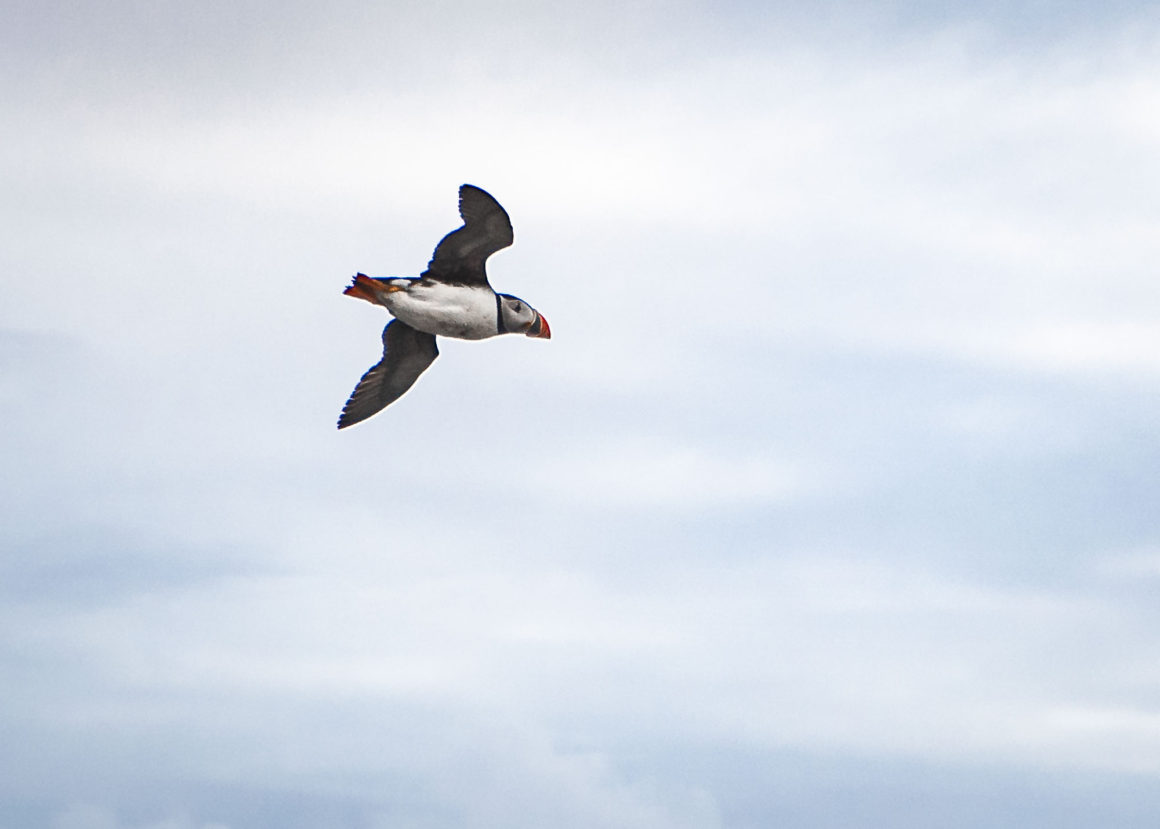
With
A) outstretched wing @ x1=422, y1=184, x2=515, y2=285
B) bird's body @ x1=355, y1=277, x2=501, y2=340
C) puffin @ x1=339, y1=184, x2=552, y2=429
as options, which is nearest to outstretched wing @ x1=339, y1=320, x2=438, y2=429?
puffin @ x1=339, y1=184, x2=552, y2=429

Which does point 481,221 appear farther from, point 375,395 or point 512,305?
point 375,395

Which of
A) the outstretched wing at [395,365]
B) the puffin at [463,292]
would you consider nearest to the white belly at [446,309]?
the puffin at [463,292]

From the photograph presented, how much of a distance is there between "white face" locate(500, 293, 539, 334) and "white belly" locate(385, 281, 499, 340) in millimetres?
282

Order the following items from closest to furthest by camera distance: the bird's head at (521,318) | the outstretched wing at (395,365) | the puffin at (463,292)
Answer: the puffin at (463,292)
the bird's head at (521,318)
the outstretched wing at (395,365)

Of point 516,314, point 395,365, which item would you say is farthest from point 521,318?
point 395,365

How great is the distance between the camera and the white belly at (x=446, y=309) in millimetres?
27906

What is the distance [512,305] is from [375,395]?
3.38 metres

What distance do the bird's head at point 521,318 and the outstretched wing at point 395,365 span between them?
218cm

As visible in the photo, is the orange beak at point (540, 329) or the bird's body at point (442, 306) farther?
the orange beak at point (540, 329)

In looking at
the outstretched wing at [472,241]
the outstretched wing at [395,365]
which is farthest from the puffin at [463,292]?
the outstretched wing at [395,365]

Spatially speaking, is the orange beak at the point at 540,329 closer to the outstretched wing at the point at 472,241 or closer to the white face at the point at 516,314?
the white face at the point at 516,314

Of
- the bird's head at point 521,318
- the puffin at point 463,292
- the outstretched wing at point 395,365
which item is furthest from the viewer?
→ the outstretched wing at point 395,365

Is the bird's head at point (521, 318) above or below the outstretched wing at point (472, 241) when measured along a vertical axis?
below

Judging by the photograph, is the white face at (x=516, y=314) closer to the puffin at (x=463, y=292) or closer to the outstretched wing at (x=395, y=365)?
the puffin at (x=463, y=292)
